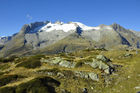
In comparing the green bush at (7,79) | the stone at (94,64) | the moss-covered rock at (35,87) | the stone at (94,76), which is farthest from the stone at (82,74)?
the green bush at (7,79)

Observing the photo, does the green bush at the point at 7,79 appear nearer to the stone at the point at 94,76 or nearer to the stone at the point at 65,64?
the stone at the point at 65,64

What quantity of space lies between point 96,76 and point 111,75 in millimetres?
5182

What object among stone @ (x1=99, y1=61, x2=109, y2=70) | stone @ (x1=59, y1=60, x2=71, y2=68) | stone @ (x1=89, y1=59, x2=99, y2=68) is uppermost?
stone @ (x1=59, y1=60, x2=71, y2=68)

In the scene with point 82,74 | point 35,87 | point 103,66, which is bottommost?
point 35,87

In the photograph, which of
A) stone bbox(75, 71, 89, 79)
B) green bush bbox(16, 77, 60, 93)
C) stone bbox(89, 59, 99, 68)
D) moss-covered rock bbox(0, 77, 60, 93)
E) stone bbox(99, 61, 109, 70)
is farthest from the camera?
stone bbox(89, 59, 99, 68)

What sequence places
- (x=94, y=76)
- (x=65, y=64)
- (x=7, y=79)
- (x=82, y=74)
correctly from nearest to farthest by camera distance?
1. (x=7, y=79)
2. (x=94, y=76)
3. (x=82, y=74)
4. (x=65, y=64)

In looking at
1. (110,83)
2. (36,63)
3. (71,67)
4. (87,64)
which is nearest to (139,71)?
(110,83)

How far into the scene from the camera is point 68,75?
126 ft

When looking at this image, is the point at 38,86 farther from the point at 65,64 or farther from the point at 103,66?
the point at 103,66

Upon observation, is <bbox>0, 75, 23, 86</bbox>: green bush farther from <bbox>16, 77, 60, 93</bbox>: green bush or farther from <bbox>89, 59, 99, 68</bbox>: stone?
<bbox>89, 59, 99, 68</bbox>: stone

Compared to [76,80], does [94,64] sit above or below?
above

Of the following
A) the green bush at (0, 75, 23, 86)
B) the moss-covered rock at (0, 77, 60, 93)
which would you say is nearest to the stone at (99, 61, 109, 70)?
the moss-covered rock at (0, 77, 60, 93)

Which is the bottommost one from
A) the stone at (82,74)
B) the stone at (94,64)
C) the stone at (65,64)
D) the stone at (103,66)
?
the stone at (82,74)

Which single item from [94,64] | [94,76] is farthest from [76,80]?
[94,64]
